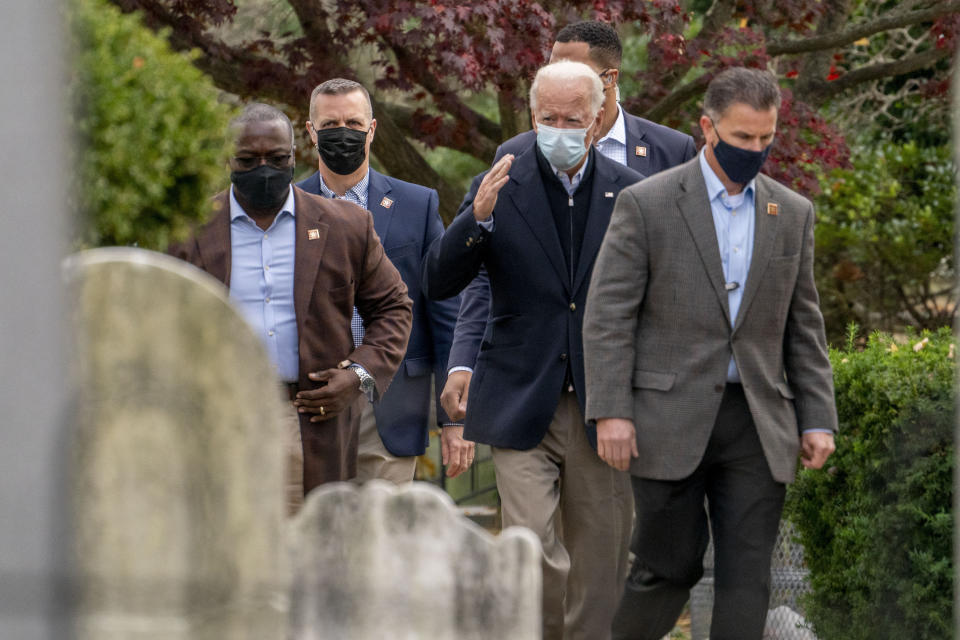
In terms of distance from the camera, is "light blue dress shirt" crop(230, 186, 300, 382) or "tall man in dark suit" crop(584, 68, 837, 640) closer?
"tall man in dark suit" crop(584, 68, 837, 640)

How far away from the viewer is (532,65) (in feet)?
24.0

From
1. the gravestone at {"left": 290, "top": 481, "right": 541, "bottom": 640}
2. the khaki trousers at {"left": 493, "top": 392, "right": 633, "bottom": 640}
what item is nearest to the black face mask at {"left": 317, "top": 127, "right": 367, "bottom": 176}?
the khaki trousers at {"left": 493, "top": 392, "right": 633, "bottom": 640}

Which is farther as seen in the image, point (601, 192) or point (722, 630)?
point (601, 192)

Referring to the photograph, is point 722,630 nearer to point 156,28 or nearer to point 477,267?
point 477,267

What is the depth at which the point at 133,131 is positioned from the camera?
9.40 ft

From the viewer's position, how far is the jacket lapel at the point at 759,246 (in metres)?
4.39

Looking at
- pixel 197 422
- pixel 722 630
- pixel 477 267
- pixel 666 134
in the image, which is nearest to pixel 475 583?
pixel 197 422

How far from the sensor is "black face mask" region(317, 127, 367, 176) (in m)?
5.78

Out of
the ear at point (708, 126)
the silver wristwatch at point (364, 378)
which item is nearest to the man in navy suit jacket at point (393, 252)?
the silver wristwatch at point (364, 378)

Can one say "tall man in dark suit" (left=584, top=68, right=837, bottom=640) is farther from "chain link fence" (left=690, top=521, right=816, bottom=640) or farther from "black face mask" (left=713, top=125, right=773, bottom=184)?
"chain link fence" (left=690, top=521, right=816, bottom=640)

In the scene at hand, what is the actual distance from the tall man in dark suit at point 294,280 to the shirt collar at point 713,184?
129 cm

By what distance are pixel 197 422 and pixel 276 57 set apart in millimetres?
6593

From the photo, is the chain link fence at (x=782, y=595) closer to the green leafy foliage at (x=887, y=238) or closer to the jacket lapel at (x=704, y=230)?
the jacket lapel at (x=704, y=230)

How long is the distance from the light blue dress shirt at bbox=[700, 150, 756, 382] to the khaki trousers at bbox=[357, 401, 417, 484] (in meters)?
1.83
